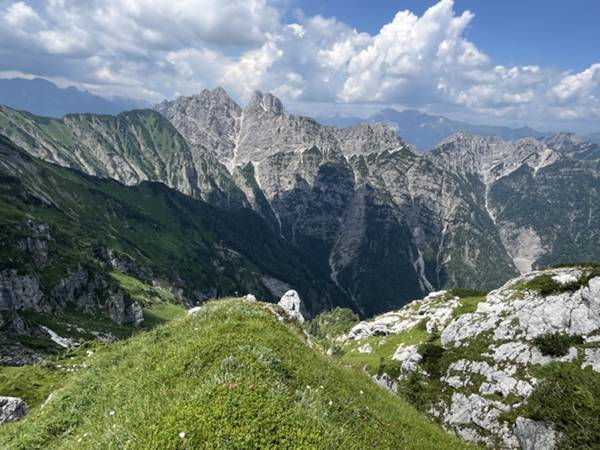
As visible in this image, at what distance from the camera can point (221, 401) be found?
12047 millimetres

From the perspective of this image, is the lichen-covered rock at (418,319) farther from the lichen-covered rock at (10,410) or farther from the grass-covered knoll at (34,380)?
the lichen-covered rock at (10,410)

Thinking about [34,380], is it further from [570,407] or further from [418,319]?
[418,319]

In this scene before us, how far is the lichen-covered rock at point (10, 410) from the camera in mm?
30722

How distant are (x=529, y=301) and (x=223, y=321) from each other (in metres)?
67.0

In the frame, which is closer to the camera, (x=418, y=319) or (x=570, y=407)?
(x=570, y=407)

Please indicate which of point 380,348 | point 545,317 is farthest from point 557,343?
point 380,348

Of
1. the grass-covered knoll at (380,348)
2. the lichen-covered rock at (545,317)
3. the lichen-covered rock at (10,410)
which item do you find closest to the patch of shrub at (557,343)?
the lichen-covered rock at (545,317)

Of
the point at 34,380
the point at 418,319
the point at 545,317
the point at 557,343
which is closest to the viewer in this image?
the point at 557,343

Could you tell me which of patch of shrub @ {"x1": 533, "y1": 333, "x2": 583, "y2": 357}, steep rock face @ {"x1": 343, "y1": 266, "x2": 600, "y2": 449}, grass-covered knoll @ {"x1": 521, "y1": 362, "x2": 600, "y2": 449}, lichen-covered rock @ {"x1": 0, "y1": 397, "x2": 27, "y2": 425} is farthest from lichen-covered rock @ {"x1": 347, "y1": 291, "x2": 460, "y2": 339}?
lichen-covered rock @ {"x1": 0, "y1": 397, "x2": 27, "y2": 425}

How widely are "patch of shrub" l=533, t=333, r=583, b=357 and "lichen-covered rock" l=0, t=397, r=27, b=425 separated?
64.8 metres

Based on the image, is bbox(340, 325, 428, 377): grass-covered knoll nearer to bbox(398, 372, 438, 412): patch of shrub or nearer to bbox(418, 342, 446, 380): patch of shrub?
bbox(418, 342, 446, 380): patch of shrub

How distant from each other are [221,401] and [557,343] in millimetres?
61693

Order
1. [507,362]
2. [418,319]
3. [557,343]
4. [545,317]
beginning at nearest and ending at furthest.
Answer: [557,343] → [507,362] → [545,317] → [418,319]

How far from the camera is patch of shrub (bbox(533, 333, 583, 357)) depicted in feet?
187
